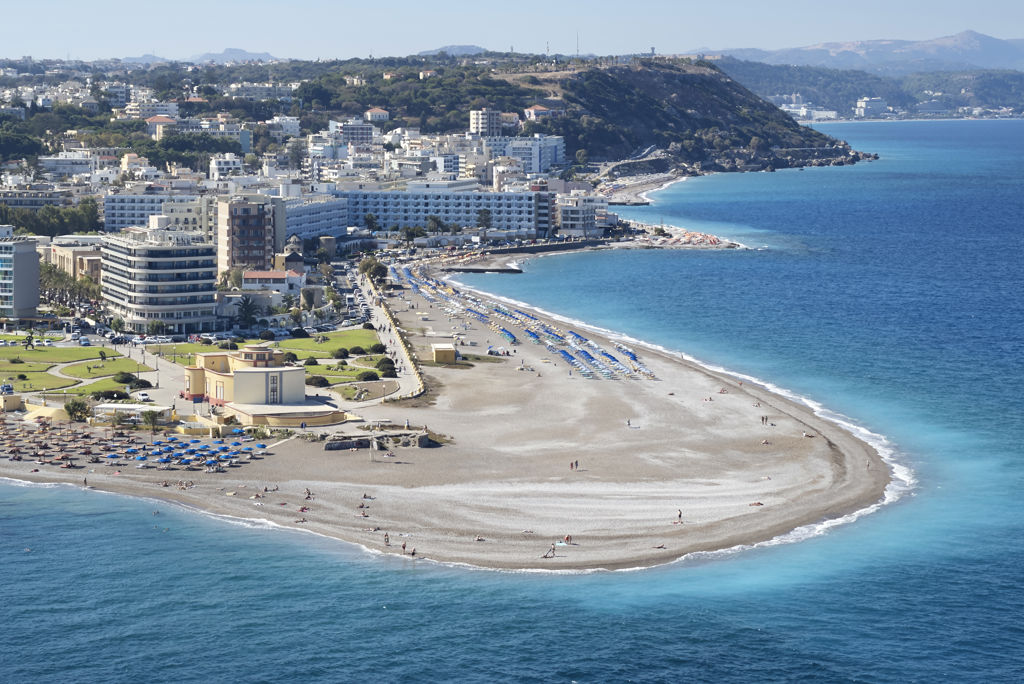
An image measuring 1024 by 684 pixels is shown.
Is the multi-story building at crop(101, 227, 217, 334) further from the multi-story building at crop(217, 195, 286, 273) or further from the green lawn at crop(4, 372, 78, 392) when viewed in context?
the multi-story building at crop(217, 195, 286, 273)

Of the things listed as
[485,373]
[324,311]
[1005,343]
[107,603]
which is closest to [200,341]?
[324,311]

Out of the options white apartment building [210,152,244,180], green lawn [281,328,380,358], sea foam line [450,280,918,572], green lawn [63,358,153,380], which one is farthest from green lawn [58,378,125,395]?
white apartment building [210,152,244,180]

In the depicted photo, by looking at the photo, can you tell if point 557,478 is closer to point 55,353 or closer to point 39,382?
point 39,382

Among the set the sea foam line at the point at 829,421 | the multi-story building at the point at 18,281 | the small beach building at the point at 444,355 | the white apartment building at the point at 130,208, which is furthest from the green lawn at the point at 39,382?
the white apartment building at the point at 130,208

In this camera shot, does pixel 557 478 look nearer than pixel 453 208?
Yes

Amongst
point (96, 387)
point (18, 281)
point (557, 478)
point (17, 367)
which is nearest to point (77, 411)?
point (96, 387)

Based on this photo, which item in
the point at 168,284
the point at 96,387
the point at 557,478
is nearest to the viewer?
the point at 557,478
